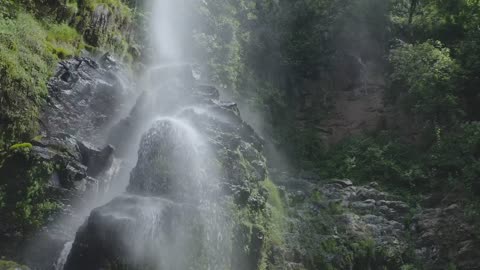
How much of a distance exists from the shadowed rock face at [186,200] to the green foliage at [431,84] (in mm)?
8575

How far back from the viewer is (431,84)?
1938cm

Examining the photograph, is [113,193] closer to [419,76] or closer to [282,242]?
[282,242]

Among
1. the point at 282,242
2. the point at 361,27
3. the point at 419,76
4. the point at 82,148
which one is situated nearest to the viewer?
the point at 82,148

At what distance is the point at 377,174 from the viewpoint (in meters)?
18.9

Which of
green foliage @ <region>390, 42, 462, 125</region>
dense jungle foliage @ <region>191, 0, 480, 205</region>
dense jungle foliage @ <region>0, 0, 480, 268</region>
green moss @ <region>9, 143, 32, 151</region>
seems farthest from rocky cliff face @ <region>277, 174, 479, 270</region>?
green moss @ <region>9, 143, 32, 151</region>

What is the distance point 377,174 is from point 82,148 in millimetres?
12168

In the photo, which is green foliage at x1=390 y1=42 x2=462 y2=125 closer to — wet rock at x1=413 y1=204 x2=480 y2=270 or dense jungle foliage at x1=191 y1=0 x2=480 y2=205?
dense jungle foliage at x1=191 y1=0 x2=480 y2=205

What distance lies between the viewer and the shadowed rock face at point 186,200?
9586 millimetres

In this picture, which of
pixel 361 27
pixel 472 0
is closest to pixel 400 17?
pixel 361 27

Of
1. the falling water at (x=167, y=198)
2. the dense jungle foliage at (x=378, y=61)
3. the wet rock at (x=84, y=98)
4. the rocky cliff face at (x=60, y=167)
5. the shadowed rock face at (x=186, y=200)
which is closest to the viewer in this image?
the shadowed rock face at (x=186, y=200)

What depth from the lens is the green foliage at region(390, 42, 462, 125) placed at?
19219 mm

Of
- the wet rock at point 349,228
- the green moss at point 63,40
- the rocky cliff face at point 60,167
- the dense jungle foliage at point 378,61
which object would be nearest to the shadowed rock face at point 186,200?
the rocky cliff face at point 60,167

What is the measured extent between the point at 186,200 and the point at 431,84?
1304 centimetres

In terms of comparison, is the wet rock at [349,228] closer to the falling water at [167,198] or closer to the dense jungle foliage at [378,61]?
the dense jungle foliage at [378,61]
